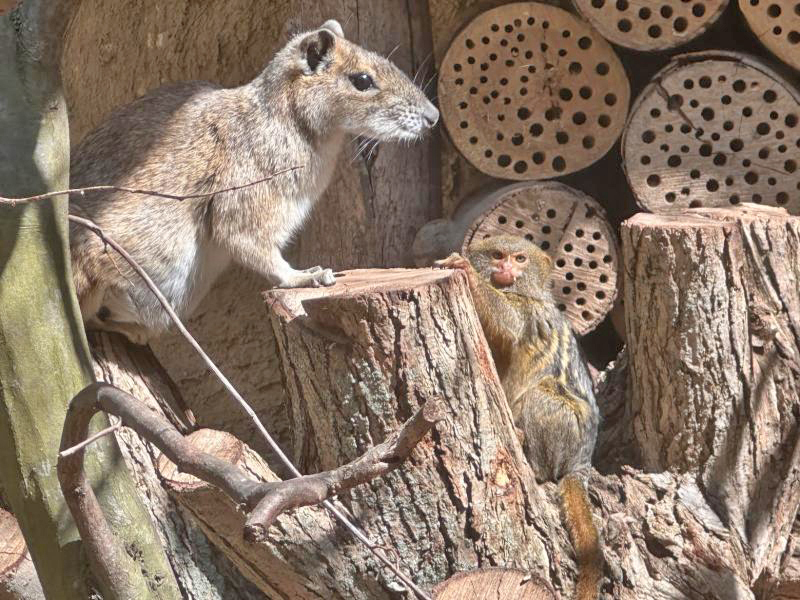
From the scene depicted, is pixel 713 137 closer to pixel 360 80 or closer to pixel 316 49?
pixel 360 80

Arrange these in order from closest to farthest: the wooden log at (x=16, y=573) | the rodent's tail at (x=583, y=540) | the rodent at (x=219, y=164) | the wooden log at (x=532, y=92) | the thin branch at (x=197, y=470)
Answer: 1. the thin branch at (x=197, y=470)
2. the rodent's tail at (x=583, y=540)
3. the wooden log at (x=16, y=573)
4. the rodent at (x=219, y=164)
5. the wooden log at (x=532, y=92)

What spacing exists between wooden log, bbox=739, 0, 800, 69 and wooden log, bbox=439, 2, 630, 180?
0.62 metres

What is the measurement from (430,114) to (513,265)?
848 millimetres

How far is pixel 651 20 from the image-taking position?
4910 mm

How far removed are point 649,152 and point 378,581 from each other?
8.14 ft

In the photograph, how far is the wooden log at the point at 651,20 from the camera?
4.88 meters

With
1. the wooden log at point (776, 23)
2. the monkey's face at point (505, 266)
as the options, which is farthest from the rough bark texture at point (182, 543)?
the wooden log at point (776, 23)

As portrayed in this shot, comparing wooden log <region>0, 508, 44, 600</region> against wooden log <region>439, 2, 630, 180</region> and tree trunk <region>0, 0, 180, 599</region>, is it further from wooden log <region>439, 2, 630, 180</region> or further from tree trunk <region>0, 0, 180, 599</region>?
wooden log <region>439, 2, 630, 180</region>

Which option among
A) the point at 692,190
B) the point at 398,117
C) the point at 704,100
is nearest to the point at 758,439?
the point at 692,190

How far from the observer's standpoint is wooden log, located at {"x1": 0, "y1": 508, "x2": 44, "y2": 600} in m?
3.98

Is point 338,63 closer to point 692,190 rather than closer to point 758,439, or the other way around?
point 692,190

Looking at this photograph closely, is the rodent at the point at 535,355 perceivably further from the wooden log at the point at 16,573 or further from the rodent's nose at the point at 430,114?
the wooden log at the point at 16,573

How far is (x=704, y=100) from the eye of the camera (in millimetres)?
4941

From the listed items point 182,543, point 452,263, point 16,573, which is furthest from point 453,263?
point 16,573
